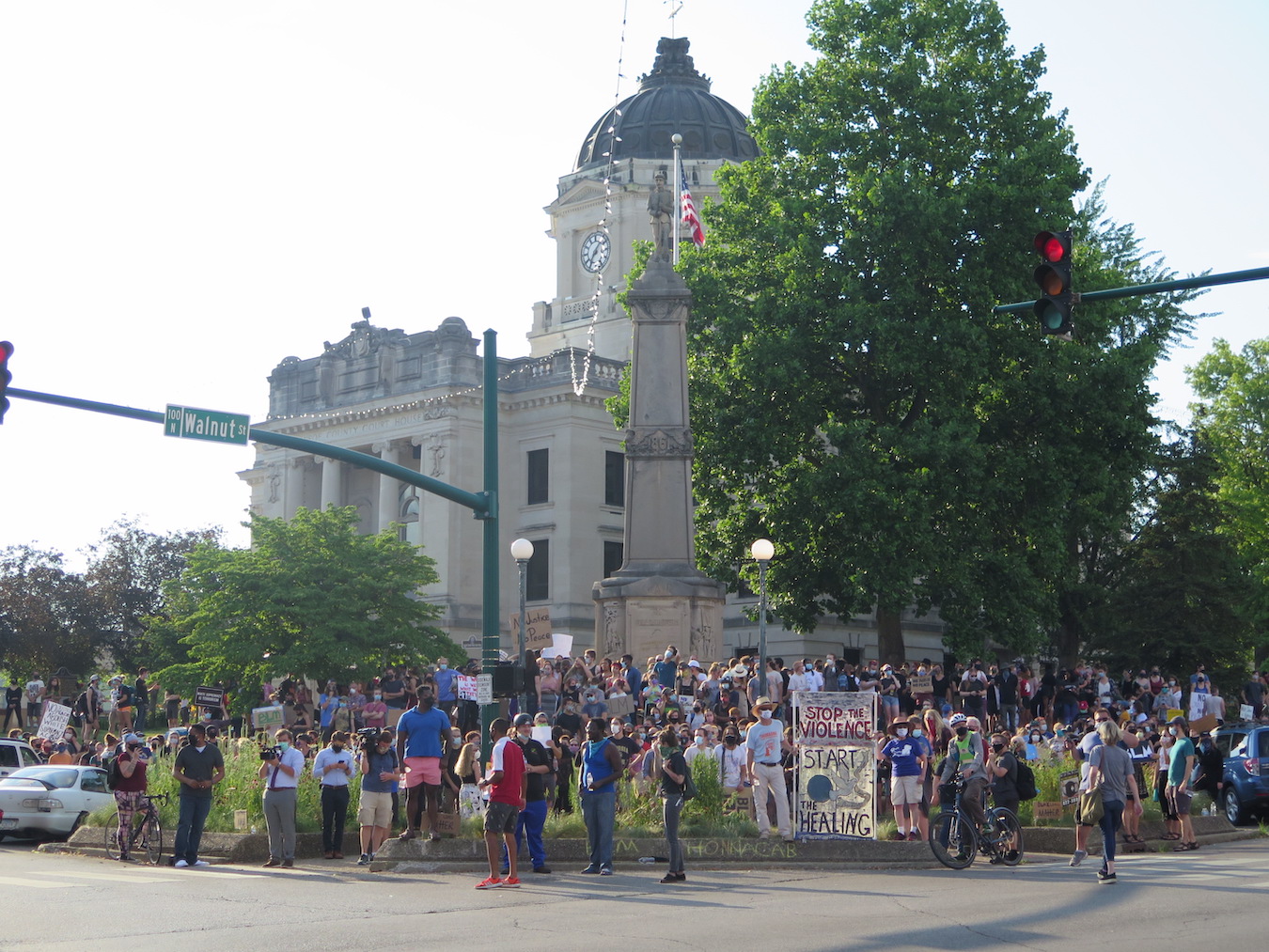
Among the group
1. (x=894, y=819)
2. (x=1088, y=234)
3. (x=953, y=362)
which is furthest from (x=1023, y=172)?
(x=894, y=819)

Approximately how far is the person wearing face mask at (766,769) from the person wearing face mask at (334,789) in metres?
5.05

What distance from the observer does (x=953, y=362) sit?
3672 cm

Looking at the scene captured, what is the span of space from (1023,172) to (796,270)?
5.32m

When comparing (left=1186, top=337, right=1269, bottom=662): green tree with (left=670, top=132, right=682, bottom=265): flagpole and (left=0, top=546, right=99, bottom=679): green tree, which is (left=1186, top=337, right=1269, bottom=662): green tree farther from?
(left=0, top=546, right=99, bottom=679): green tree

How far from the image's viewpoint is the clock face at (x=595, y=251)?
75.0 meters

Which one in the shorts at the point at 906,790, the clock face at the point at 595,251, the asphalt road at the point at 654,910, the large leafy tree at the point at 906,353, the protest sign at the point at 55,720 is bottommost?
Result: the asphalt road at the point at 654,910

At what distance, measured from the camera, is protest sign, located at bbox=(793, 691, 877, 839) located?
19.9 metres

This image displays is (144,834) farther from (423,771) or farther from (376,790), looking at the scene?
(423,771)

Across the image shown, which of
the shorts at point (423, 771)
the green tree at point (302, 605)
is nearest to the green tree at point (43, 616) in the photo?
the green tree at point (302, 605)

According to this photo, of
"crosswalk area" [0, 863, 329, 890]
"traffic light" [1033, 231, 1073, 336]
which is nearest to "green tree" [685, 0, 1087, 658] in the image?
"crosswalk area" [0, 863, 329, 890]

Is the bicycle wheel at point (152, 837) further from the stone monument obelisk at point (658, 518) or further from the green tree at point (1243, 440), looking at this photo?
the green tree at point (1243, 440)

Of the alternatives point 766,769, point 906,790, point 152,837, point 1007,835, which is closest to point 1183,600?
point 906,790

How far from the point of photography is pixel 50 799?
25438mm

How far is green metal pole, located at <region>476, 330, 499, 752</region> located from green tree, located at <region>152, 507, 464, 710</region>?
24.4 meters
